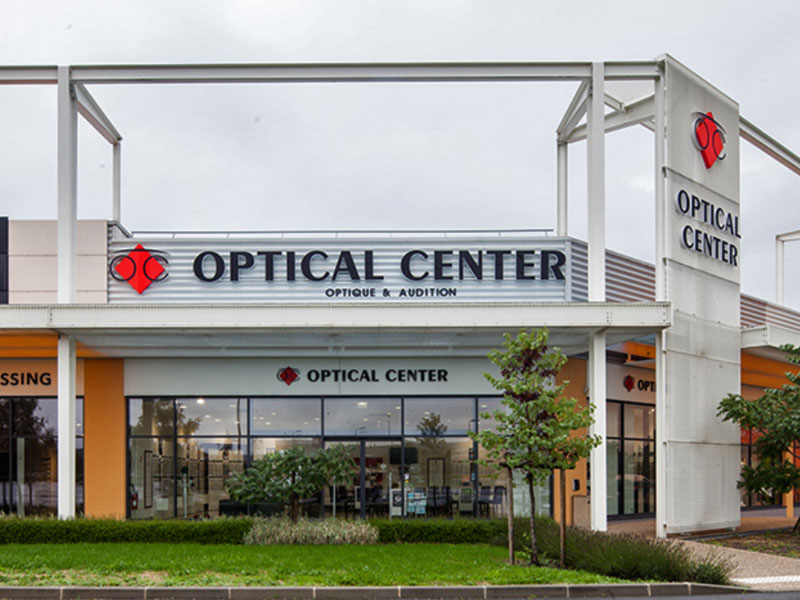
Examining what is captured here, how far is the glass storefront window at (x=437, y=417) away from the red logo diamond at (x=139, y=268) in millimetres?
6706

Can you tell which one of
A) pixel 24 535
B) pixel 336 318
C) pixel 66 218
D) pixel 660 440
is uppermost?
pixel 66 218

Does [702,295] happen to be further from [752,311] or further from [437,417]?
[437,417]

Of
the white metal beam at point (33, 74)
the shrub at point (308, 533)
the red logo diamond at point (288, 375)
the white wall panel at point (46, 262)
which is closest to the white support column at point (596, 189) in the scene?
the shrub at point (308, 533)

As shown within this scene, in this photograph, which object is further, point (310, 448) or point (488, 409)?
point (488, 409)

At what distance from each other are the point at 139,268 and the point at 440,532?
9121 millimetres

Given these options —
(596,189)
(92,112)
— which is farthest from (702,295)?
(92,112)

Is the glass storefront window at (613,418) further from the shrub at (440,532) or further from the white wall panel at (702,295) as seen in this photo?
the shrub at (440,532)

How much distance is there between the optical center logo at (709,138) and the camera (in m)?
21.1

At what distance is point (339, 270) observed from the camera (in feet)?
69.3

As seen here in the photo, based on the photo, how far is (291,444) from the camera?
72.5 feet

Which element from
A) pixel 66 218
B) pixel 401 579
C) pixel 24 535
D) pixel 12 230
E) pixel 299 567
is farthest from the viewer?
pixel 12 230

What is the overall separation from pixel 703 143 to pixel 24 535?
16983mm

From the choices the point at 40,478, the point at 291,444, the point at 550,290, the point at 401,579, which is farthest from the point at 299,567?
the point at 40,478

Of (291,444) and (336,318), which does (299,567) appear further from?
(291,444)
